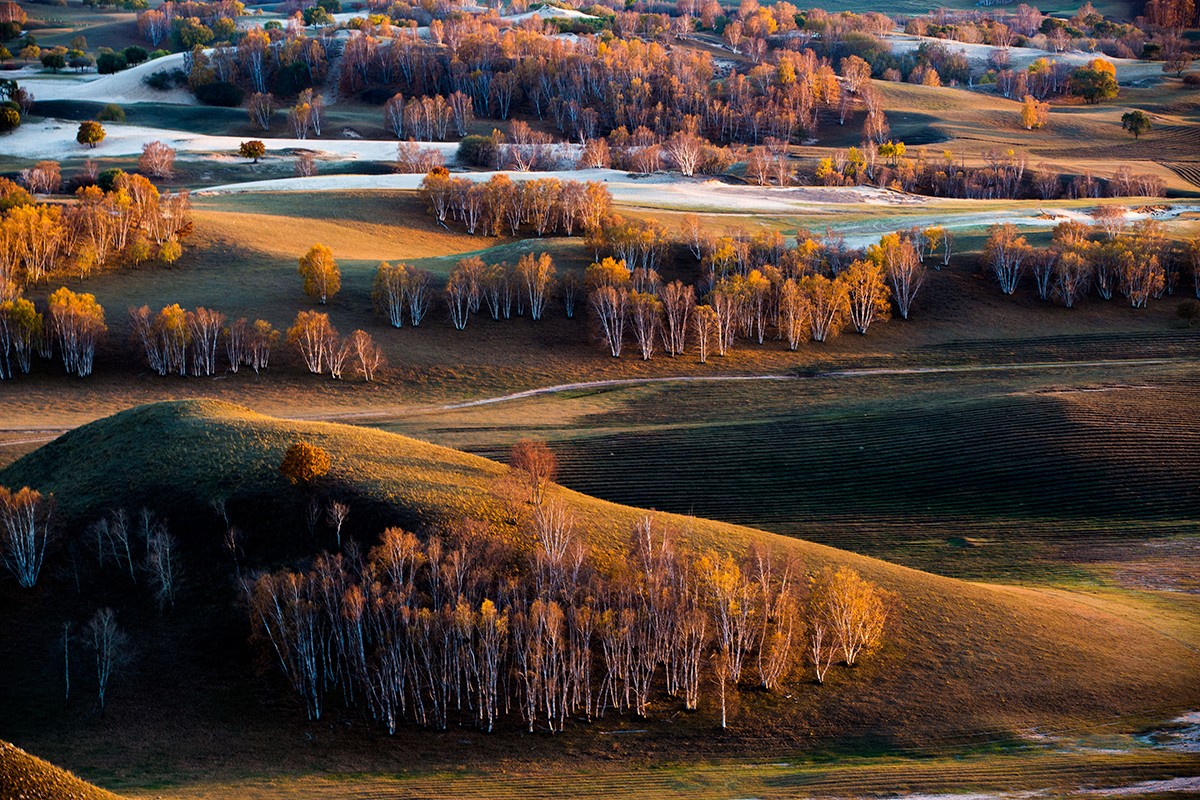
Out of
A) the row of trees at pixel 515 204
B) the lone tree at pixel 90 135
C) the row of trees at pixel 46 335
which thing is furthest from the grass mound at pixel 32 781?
the lone tree at pixel 90 135

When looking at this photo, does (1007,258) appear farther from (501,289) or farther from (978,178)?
(978,178)

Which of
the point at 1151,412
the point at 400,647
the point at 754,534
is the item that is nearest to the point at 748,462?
the point at 754,534

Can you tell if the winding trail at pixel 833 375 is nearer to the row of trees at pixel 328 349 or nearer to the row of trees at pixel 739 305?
the row of trees at pixel 739 305

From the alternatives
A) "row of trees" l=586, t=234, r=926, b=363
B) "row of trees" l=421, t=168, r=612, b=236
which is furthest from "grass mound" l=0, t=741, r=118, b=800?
"row of trees" l=421, t=168, r=612, b=236

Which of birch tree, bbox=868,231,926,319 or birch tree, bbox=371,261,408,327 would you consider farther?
birch tree, bbox=868,231,926,319

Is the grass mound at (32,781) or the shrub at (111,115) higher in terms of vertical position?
the shrub at (111,115)

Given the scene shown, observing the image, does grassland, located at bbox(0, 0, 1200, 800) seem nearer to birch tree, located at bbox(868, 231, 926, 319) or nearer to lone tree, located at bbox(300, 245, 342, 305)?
lone tree, located at bbox(300, 245, 342, 305)
